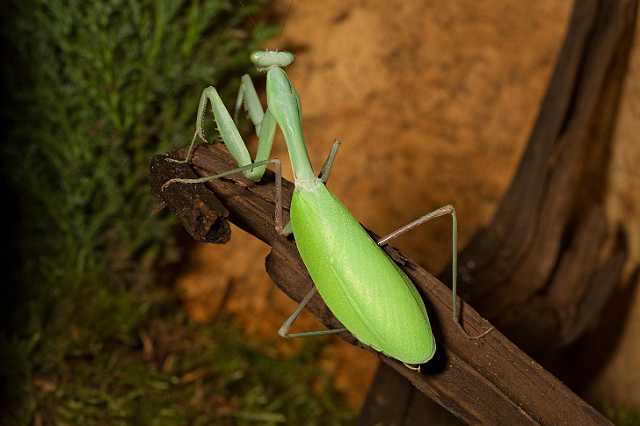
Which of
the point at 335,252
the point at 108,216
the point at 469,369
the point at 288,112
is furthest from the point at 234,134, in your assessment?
the point at 108,216

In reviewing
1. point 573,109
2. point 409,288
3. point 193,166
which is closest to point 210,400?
point 193,166

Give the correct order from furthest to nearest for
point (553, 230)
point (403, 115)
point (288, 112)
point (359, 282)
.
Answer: point (403, 115), point (553, 230), point (288, 112), point (359, 282)

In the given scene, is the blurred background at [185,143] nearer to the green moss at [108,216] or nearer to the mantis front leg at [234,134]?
the green moss at [108,216]

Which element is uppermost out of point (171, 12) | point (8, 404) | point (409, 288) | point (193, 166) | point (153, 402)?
point (171, 12)

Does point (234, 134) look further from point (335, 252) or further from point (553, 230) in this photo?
point (553, 230)

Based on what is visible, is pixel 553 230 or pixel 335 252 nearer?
pixel 335 252

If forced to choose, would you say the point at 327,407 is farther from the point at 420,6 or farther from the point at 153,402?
the point at 420,6

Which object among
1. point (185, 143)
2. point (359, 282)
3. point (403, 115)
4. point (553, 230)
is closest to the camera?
point (359, 282)

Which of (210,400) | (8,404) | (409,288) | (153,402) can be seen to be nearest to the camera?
(409,288)
